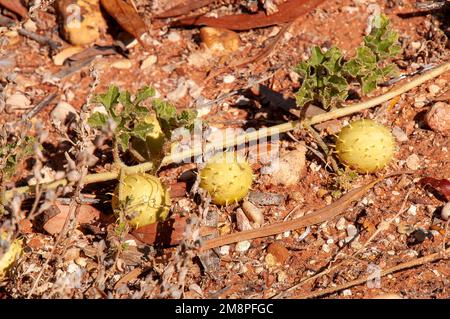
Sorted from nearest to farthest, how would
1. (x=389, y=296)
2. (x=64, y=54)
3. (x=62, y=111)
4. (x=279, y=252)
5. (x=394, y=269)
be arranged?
(x=389, y=296) < (x=394, y=269) < (x=279, y=252) < (x=62, y=111) < (x=64, y=54)

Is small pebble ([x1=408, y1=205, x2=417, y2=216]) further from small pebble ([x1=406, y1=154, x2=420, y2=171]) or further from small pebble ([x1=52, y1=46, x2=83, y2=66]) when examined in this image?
small pebble ([x1=52, y1=46, x2=83, y2=66])

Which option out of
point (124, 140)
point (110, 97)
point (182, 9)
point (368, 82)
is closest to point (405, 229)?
point (368, 82)

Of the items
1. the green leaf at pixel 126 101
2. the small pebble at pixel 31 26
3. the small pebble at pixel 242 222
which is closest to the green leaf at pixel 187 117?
the green leaf at pixel 126 101

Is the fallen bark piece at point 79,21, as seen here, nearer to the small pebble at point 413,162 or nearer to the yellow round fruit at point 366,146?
the yellow round fruit at point 366,146

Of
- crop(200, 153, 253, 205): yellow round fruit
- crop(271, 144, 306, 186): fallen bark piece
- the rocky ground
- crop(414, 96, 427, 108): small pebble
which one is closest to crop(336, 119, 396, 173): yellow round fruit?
the rocky ground

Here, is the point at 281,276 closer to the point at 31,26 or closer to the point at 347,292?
the point at 347,292
